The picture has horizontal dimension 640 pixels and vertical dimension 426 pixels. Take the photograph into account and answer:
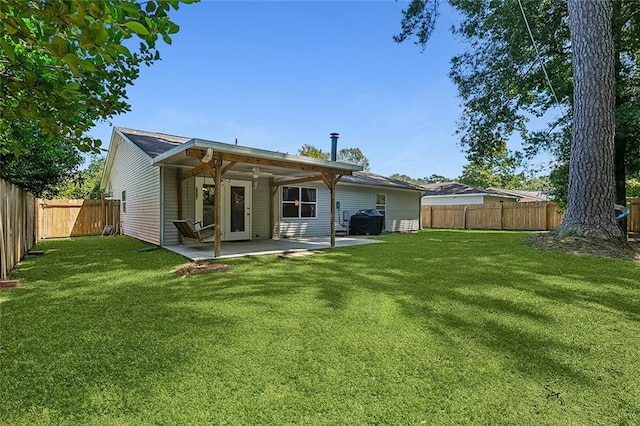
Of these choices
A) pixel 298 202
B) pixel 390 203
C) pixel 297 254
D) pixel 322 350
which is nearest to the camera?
pixel 322 350

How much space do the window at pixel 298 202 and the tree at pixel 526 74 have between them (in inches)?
262

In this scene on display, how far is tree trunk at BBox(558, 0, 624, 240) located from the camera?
716 cm

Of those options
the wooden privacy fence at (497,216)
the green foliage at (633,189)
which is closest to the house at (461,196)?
the wooden privacy fence at (497,216)

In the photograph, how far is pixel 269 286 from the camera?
4.63 m

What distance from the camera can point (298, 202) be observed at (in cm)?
1196

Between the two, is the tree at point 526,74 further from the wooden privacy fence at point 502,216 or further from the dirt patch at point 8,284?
the dirt patch at point 8,284

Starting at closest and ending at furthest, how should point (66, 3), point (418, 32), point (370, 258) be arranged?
point (66, 3) < point (370, 258) < point (418, 32)

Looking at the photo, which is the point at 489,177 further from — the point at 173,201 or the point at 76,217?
the point at 76,217

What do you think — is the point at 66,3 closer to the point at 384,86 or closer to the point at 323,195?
the point at 323,195

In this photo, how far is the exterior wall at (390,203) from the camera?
13.8 m

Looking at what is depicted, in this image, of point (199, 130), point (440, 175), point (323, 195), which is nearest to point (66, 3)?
point (323, 195)

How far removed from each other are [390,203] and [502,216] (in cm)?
705

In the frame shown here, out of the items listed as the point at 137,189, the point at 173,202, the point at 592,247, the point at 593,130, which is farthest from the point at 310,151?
the point at 592,247

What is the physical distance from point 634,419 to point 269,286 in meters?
3.75
